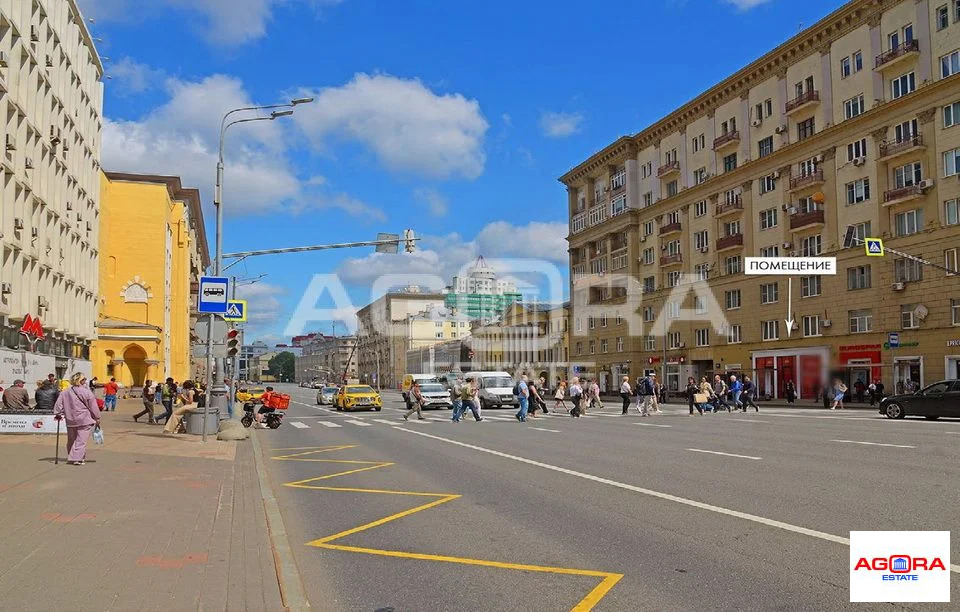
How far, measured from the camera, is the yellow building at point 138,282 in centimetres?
5628

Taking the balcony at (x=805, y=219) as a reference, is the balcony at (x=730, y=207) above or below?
above

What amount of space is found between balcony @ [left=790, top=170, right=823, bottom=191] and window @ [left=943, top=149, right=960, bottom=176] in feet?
28.1

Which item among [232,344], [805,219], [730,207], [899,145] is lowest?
[232,344]

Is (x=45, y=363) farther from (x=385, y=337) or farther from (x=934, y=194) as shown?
(x=385, y=337)

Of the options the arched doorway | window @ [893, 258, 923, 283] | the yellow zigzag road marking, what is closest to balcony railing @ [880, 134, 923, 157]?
window @ [893, 258, 923, 283]

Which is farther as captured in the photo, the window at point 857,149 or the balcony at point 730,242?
the balcony at point 730,242

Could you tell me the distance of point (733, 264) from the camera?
5769 cm

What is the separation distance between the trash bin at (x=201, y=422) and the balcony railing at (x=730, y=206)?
42910 mm

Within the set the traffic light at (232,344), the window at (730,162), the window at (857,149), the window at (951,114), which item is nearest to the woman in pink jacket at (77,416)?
the traffic light at (232,344)

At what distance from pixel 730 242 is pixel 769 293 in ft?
16.3

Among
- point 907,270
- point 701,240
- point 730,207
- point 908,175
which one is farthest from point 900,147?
point 701,240

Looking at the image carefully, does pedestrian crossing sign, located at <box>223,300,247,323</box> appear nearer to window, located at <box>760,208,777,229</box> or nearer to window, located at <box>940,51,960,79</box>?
window, located at <box>940,51,960,79</box>

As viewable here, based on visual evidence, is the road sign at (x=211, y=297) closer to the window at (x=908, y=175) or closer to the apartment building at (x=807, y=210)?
the apartment building at (x=807, y=210)

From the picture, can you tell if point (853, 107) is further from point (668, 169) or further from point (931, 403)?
point (931, 403)
